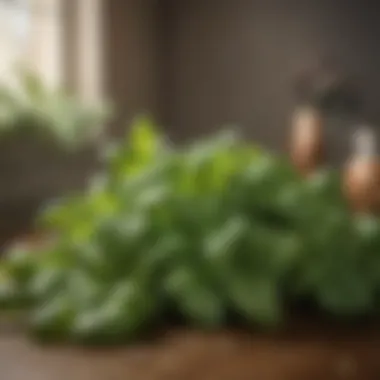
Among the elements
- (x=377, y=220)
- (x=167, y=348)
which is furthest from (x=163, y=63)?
(x=167, y=348)

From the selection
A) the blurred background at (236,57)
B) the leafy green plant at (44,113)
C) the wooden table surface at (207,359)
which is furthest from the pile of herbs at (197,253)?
the blurred background at (236,57)

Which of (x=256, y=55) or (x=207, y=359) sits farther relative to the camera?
(x=256, y=55)

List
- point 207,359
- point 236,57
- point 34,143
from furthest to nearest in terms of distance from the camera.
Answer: point 236,57
point 34,143
point 207,359

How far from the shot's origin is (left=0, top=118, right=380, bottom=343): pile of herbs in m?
0.52

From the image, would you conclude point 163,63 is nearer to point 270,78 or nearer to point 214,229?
point 270,78

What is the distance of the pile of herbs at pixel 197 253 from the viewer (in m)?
0.52

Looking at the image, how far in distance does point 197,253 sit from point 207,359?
3.4 inches

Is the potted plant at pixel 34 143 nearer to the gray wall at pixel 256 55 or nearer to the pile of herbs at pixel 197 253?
the pile of herbs at pixel 197 253

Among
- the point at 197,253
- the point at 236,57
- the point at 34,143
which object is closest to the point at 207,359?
the point at 197,253

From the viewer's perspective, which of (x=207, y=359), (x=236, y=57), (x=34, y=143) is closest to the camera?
(x=207, y=359)

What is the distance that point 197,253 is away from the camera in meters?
0.54

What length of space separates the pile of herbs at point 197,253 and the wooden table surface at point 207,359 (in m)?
0.02

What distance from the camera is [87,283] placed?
0.52 metres

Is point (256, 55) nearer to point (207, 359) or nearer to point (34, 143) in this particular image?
point (34, 143)
